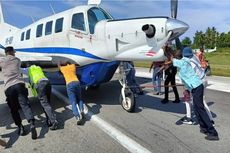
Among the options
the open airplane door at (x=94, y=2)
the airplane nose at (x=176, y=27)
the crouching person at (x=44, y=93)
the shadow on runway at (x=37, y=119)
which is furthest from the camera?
the open airplane door at (x=94, y=2)

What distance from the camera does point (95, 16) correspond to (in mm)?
9062

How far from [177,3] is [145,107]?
315 centimetres

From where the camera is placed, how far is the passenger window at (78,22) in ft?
30.1

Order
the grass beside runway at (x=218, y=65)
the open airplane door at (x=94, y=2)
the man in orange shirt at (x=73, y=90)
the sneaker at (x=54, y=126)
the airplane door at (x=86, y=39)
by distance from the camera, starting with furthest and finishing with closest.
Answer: the grass beside runway at (x=218, y=65) → the open airplane door at (x=94, y=2) → the airplane door at (x=86, y=39) → the man in orange shirt at (x=73, y=90) → the sneaker at (x=54, y=126)

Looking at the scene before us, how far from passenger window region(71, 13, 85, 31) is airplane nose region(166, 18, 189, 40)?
3119 mm

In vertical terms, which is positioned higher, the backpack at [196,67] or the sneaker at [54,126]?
the backpack at [196,67]

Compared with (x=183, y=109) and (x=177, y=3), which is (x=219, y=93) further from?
(x=177, y=3)

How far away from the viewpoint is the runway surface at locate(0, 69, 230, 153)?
18.5 ft

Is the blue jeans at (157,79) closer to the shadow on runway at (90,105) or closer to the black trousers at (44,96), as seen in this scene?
the shadow on runway at (90,105)

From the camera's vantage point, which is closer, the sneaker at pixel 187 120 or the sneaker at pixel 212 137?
the sneaker at pixel 212 137

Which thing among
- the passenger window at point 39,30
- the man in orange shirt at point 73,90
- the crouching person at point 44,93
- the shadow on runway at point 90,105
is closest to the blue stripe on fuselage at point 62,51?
the passenger window at point 39,30

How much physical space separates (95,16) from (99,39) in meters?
0.88

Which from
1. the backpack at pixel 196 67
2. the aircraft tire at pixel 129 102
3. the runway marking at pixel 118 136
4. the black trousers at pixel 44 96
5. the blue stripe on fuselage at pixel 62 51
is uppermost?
the blue stripe on fuselage at pixel 62 51

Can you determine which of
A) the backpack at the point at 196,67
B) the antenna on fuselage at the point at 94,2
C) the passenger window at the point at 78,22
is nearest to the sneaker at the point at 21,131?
the passenger window at the point at 78,22
